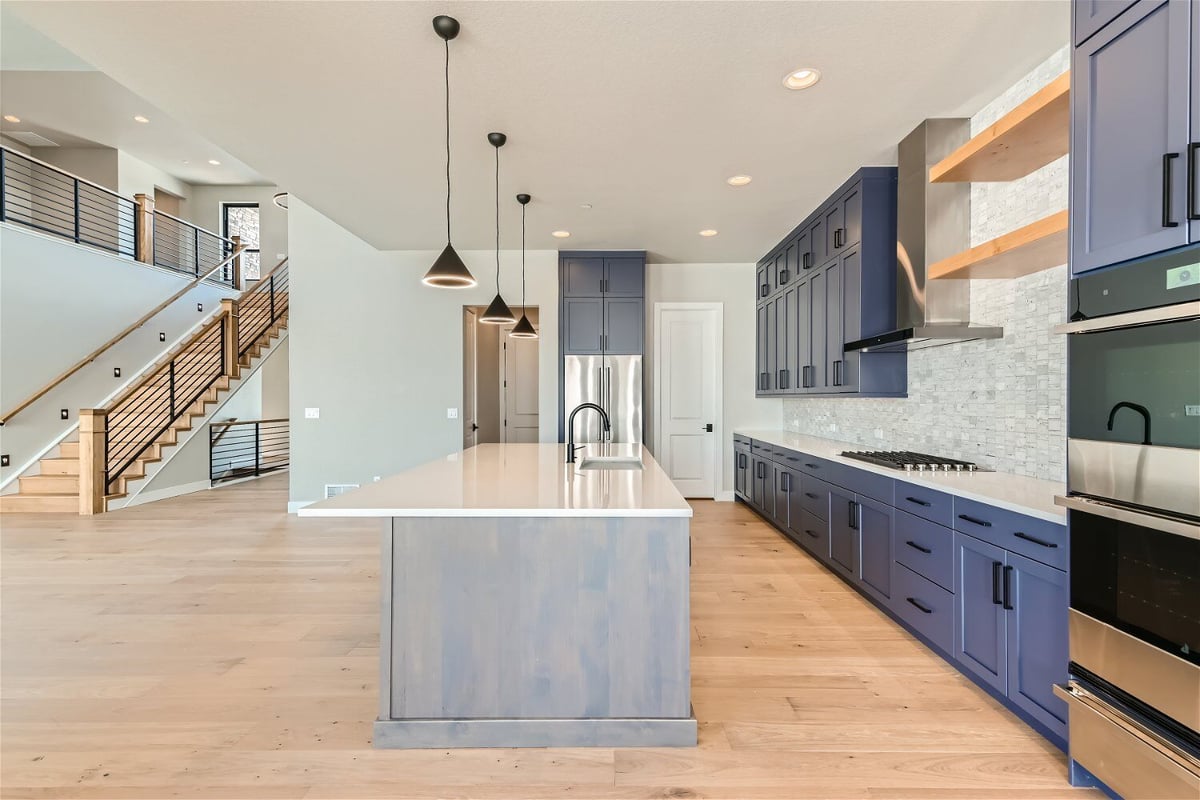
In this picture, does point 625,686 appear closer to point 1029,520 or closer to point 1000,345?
point 1029,520

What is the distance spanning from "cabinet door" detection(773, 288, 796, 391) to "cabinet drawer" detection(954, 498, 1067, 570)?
2.87m

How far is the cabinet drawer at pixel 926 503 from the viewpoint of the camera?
2462mm

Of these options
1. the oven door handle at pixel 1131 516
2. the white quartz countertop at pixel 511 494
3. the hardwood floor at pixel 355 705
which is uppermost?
the oven door handle at pixel 1131 516

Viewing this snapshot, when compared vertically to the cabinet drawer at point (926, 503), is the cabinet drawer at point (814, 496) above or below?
below

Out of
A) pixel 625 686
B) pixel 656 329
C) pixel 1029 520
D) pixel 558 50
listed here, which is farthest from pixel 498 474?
pixel 656 329

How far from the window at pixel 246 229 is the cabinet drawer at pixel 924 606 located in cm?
1224

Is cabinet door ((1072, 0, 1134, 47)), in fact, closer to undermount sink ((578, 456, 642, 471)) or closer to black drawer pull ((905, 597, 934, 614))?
black drawer pull ((905, 597, 934, 614))

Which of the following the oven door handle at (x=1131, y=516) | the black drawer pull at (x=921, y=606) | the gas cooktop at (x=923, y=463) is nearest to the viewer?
the oven door handle at (x=1131, y=516)

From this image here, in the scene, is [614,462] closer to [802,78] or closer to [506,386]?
[802,78]

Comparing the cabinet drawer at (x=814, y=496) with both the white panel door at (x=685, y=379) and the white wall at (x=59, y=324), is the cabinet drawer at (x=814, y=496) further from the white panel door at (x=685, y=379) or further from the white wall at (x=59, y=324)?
the white wall at (x=59, y=324)

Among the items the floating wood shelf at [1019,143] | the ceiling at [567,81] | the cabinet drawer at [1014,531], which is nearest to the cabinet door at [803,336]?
the ceiling at [567,81]

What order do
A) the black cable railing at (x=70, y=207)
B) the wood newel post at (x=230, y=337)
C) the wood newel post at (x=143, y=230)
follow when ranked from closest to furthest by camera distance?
1. the black cable railing at (x=70, y=207)
2. the wood newel post at (x=230, y=337)
3. the wood newel post at (x=143, y=230)

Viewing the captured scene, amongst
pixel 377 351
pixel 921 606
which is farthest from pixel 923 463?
pixel 377 351

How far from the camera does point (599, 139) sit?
3.27m
